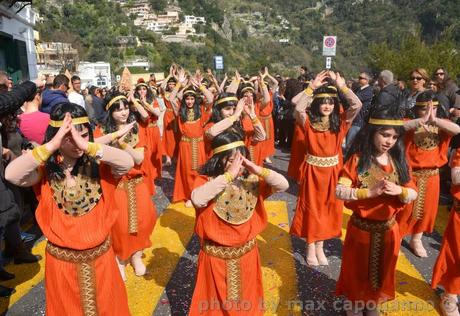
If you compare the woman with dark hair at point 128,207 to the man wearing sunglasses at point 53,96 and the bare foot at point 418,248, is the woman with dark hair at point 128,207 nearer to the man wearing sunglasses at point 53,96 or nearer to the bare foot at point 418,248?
the man wearing sunglasses at point 53,96

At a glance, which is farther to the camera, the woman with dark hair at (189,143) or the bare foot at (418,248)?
the woman with dark hair at (189,143)

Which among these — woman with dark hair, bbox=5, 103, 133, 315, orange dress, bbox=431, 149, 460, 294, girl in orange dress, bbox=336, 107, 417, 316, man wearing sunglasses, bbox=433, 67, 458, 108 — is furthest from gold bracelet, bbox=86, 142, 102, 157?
man wearing sunglasses, bbox=433, 67, 458, 108

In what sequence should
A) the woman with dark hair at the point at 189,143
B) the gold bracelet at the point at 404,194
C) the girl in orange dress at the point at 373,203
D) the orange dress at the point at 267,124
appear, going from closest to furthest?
the gold bracelet at the point at 404,194
the girl in orange dress at the point at 373,203
the woman with dark hair at the point at 189,143
the orange dress at the point at 267,124

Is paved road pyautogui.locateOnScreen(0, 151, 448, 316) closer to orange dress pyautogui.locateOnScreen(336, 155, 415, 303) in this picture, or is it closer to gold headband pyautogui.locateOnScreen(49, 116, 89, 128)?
orange dress pyautogui.locateOnScreen(336, 155, 415, 303)

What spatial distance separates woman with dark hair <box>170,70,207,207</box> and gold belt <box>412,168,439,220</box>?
122 inches

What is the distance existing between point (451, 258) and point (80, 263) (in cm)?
301

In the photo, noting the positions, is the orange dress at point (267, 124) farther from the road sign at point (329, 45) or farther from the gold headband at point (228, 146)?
the gold headband at point (228, 146)

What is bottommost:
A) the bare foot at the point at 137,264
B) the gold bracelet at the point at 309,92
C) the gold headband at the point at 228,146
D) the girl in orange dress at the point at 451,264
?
the bare foot at the point at 137,264

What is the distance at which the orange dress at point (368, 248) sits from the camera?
122 inches

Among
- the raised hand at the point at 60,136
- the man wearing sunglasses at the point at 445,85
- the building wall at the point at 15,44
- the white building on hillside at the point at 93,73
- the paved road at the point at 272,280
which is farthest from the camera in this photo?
the white building on hillside at the point at 93,73

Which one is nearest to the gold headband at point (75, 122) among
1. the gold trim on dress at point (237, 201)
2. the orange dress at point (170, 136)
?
the gold trim on dress at point (237, 201)

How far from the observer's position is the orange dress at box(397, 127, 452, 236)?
4.44m

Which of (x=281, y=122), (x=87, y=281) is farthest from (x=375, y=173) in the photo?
(x=281, y=122)

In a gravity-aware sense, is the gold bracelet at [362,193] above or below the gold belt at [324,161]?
above
